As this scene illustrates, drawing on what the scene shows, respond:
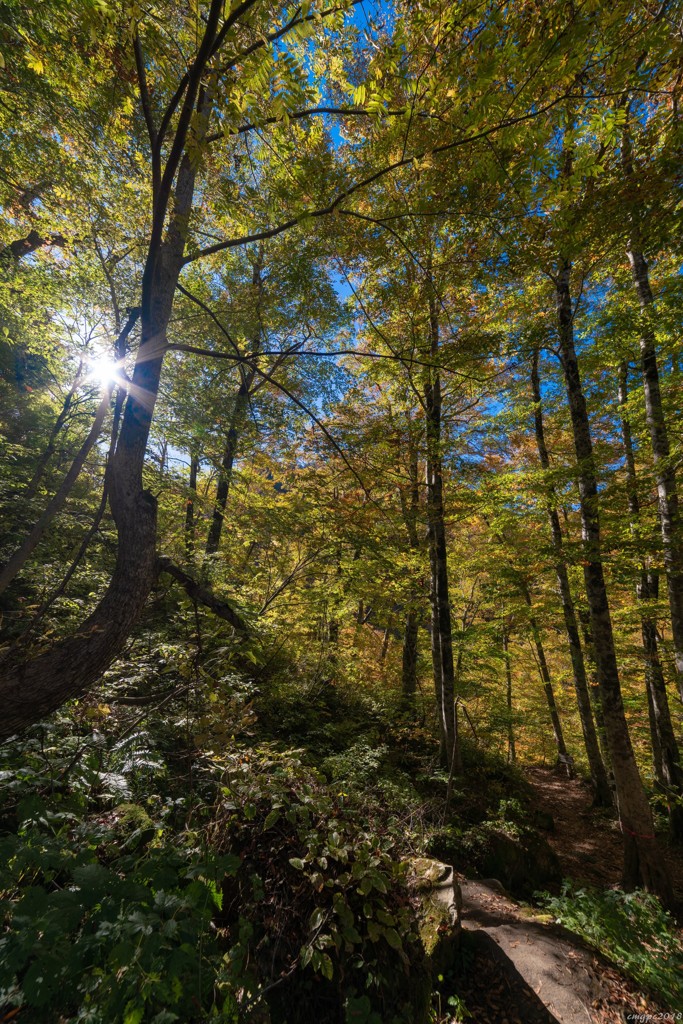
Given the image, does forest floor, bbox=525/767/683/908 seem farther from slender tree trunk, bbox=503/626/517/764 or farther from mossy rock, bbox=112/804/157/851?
mossy rock, bbox=112/804/157/851

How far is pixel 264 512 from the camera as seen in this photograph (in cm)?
552

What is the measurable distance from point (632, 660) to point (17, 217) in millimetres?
15558

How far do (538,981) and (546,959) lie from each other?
292mm

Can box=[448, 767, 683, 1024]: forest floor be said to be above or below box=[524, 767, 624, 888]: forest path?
above

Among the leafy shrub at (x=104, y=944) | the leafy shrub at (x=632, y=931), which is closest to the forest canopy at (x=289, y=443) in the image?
the leafy shrub at (x=104, y=944)

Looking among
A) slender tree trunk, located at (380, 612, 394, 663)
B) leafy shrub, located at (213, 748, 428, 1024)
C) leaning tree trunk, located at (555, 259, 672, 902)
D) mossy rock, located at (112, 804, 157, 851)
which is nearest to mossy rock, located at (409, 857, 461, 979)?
leafy shrub, located at (213, 748, 428, 1024)

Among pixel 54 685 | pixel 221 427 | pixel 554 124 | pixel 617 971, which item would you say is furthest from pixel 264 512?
pixel 617 971

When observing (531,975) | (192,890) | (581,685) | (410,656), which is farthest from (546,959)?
(581,685)

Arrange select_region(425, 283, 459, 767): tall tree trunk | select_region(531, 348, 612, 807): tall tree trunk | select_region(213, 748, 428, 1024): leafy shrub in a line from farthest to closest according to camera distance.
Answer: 1. select_region(531, 348, 612, 807): tall tree trunk
2. select_region(425, 283, 459, 767): tall tree trunk
3. select_region(213, 748, 428, 1024): leafy shrub

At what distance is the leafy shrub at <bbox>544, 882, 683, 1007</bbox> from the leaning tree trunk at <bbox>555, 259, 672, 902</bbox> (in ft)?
1.19

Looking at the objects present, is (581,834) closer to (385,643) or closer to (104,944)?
(385,643)

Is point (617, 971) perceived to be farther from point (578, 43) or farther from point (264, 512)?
point (578, 43)

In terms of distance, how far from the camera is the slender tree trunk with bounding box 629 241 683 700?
5488 mm

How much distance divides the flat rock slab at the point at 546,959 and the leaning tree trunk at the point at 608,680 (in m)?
1.86
